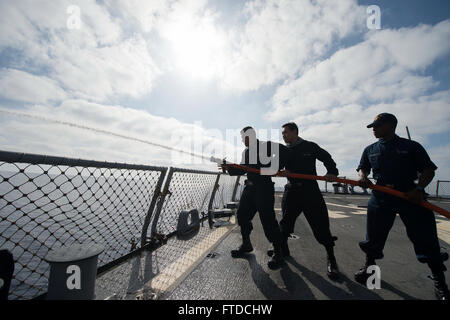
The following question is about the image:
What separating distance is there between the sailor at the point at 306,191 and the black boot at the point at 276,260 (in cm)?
18

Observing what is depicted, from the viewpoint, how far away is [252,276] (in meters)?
2.42

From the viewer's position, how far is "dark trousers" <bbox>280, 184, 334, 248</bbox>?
2744mm

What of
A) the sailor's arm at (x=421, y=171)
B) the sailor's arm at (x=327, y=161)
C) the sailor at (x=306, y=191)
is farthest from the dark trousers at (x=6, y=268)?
the sailor's arm at (x=421, y=171)

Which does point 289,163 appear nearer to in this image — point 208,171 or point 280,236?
point 280,236

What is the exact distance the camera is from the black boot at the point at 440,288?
2.03 meters

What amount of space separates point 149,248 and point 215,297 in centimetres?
172

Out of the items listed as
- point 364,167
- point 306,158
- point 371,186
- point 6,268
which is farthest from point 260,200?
point 6,268

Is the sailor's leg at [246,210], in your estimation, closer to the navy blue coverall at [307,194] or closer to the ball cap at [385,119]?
the navy blue coverall at [307,194]

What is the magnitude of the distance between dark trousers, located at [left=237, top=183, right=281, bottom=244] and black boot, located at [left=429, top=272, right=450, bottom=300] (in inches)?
65.5

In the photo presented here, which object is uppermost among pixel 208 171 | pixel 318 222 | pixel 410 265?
pixel 208 171

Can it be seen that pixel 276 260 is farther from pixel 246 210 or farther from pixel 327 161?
pixel 327 161

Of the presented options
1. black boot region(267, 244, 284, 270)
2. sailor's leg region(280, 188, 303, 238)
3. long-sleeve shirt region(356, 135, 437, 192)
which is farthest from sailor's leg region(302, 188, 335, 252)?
long-sleeve shirt region(356, 135, 437, 192)
